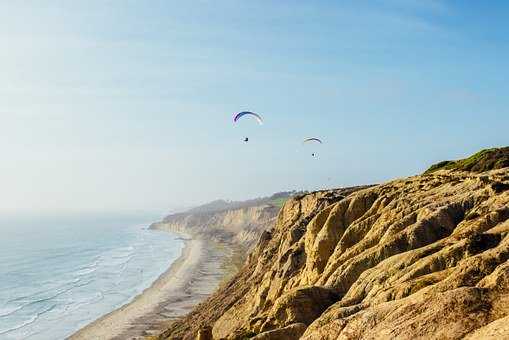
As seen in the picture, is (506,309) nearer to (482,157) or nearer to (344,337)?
(344,337)

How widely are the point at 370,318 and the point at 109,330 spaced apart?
5408 cm

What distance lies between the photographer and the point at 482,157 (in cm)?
4791

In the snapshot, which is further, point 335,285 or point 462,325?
point 335,285

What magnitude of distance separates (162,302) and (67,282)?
3326 centimetres

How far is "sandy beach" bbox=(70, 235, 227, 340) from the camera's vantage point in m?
66.1

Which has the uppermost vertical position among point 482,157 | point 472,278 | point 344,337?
point 482,157

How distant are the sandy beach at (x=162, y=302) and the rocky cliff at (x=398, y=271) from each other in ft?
62.5

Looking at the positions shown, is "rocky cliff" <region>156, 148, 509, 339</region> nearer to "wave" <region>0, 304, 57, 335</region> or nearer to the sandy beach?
the sandy beach

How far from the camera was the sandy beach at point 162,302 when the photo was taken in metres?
66.1

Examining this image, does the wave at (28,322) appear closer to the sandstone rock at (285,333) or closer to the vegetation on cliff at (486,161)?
the vegetation on cliff at (486,161)

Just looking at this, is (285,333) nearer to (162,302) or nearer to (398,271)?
(398,271)

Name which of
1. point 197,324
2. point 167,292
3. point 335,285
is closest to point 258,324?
point 335,285

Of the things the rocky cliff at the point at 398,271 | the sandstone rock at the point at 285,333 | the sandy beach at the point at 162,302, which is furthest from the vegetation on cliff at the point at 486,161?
the sandy beach at the point at 162,302

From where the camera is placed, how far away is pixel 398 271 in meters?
23.6
